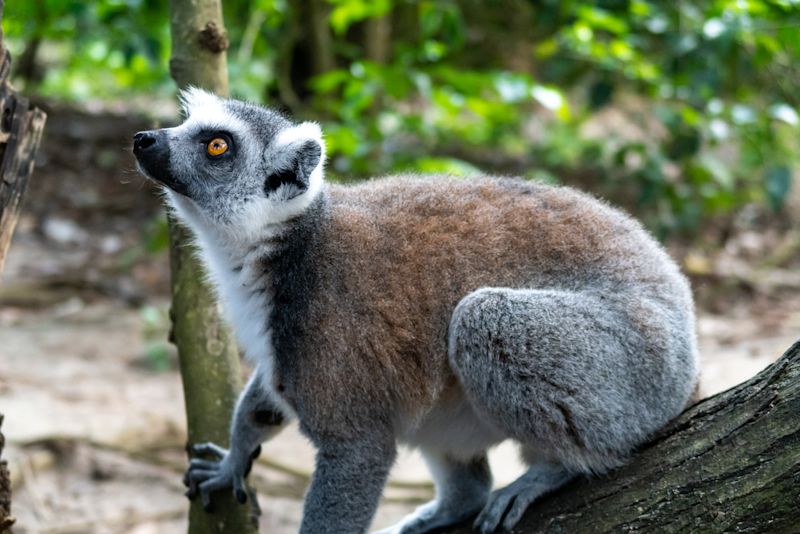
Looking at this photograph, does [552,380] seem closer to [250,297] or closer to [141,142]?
[250,297]

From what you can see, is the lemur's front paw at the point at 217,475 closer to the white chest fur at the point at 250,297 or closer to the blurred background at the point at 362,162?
the white chest fur at the point at 250,297

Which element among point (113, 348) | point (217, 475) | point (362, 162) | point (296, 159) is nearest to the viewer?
point (296, 159)

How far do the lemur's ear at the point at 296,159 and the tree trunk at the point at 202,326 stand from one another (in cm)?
72

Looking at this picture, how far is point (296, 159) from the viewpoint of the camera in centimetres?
443

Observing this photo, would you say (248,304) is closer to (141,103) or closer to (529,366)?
(529,366)

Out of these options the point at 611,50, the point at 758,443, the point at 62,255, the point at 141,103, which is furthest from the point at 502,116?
the point at 141,103

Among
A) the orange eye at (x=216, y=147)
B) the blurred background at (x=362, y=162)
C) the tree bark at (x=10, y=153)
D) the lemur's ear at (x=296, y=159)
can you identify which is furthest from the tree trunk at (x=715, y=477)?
the blurred background at (x=362, y=162)

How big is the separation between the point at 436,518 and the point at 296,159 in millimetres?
2188

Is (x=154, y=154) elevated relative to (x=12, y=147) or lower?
lower

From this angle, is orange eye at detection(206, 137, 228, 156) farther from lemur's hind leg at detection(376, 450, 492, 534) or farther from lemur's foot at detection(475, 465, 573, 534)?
lemur's foot at detection(475, 465, 573, 534)

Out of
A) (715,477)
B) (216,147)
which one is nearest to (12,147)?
(216,147)

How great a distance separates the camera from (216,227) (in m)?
4.50

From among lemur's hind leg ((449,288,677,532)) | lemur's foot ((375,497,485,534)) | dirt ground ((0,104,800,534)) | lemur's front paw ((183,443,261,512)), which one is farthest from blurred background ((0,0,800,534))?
lemur's hind leg ((449,288,677,532))

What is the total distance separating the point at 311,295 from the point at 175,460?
3.90 meters
